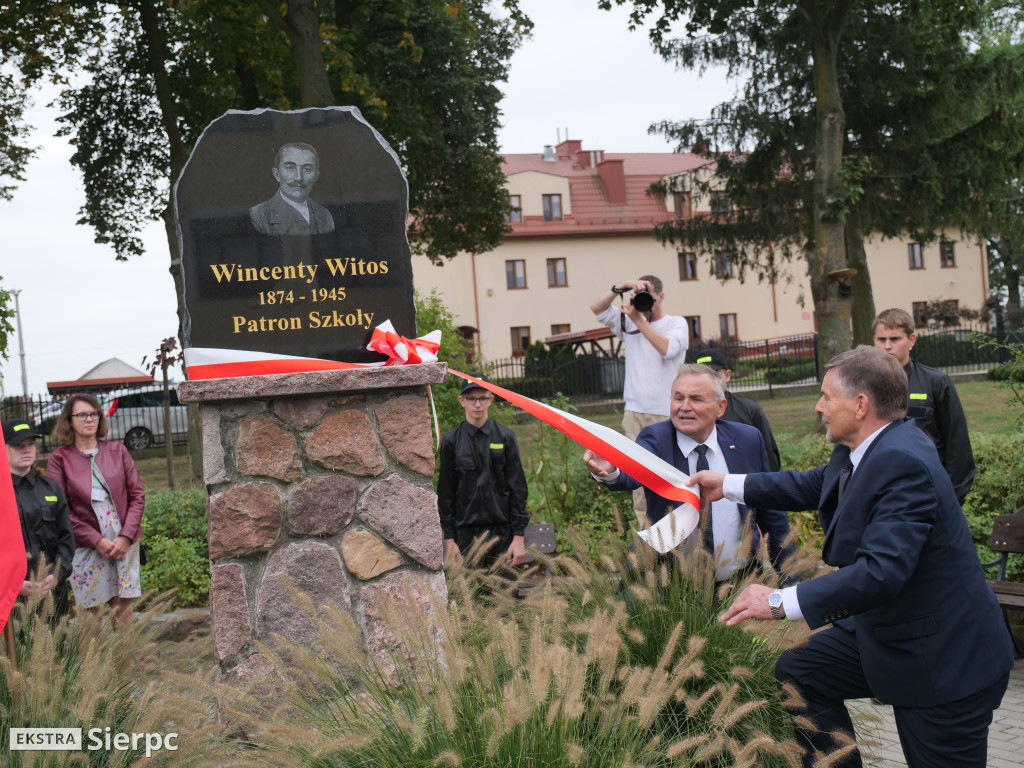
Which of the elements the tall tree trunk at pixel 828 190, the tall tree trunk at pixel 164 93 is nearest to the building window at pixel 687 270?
the tall tree trunk at pixel 828 190

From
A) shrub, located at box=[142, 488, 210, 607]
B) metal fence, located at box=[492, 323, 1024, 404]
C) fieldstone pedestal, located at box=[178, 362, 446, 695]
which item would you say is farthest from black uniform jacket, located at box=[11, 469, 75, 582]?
metal fence, located at box=[492, 323, 1024, 404]

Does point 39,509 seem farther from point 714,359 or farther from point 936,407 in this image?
point 936,407

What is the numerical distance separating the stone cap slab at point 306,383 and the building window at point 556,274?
38.8 m

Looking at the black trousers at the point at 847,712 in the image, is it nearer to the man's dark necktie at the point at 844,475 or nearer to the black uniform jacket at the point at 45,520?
the man's dark necktie at the point at 844,475

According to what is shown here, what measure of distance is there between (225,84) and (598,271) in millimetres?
28089

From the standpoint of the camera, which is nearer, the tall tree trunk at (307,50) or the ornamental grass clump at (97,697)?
the ornamental grass clump at (97,697)

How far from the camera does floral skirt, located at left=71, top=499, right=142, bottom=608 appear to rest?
21.1ft

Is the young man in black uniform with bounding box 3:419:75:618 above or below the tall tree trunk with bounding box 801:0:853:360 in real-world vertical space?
below

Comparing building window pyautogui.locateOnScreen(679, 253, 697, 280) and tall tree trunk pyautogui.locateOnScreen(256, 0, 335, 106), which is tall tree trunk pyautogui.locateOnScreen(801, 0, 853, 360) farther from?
building window pyautogui.locateOnScreen(679, 253, 697, 280)

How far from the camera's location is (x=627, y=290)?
6.62 m

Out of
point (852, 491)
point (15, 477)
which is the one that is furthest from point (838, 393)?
point (15, 477)

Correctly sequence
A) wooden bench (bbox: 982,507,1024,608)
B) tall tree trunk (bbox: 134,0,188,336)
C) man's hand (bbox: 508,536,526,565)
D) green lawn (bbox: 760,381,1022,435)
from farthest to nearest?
1. tall tree trunk (bbox: 134,0,188,336)
2. green lawn (bbox: 760,381,1022,435)
3. man's hand (bbox: 508,536,526,565)
4. wooden bench (bbox: 982,507,1024,608)

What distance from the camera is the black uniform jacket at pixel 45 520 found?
18.9 feet

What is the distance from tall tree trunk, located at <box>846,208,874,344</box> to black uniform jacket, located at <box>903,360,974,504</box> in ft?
48.1
